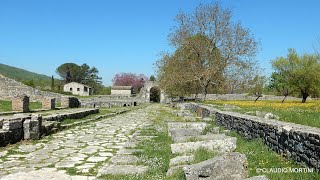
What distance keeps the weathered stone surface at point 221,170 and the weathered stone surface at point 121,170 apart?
1.56m

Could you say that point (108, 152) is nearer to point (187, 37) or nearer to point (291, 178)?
point (291, 178)

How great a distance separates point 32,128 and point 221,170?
6.60 metres

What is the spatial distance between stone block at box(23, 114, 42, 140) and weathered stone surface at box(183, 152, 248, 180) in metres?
6.18

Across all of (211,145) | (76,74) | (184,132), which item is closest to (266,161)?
(211,145)

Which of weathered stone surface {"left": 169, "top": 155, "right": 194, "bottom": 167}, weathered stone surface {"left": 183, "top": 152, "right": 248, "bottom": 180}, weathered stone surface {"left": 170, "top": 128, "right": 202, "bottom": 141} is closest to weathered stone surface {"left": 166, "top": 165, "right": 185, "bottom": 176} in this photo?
weathered stone surface {"left": 169, "top": 155, "right": 194, "bottom": 167}

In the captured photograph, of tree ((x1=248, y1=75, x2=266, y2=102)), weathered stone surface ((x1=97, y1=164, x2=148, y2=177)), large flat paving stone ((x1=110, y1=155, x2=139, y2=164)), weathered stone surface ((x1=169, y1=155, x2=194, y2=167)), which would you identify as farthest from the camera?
tree ((x1=248, y1=75, x2=266, y2=102))

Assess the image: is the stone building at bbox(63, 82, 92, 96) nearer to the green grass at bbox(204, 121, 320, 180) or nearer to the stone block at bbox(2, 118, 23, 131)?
the stone block at bbox(2, 118, 23, 131)

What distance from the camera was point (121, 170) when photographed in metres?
5.84

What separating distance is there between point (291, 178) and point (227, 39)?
27536 mm

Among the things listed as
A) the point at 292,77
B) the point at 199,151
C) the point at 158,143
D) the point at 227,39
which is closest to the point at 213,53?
the point at 227,39

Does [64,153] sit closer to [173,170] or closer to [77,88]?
[173,170]

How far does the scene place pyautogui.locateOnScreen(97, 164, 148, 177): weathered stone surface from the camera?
5.66 meters

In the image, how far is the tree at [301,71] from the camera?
36250 millimetres

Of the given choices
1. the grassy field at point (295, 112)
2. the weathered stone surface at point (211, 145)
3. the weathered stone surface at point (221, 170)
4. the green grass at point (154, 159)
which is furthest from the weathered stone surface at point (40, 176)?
the grassy field at point (295, 112)
